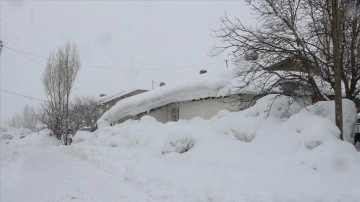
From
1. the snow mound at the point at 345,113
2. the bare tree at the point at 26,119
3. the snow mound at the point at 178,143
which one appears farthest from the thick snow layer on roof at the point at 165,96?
the bare tree at the point at 26,119

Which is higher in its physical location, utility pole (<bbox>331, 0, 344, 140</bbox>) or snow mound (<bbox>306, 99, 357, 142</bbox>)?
utility pole (<bbox>331, 0, 344, 140</bbox>)

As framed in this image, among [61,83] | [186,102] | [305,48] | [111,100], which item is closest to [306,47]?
[305,48]

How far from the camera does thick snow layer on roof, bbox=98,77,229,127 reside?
20484mm

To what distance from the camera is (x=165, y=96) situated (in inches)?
941

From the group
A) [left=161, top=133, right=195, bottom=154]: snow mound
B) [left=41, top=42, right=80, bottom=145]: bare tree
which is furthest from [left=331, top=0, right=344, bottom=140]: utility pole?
[left=41, top=42, right=80, bottom=145]: bare tree

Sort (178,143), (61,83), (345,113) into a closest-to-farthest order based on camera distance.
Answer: (345,113) < (178,143) < (61,83)

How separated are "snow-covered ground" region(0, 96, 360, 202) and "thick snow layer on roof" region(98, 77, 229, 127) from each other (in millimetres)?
5056

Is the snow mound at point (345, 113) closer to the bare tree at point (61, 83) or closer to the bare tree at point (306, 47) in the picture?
the bare tree at point (306, 47)

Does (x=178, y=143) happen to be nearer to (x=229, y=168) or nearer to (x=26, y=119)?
(x=229, y=168)

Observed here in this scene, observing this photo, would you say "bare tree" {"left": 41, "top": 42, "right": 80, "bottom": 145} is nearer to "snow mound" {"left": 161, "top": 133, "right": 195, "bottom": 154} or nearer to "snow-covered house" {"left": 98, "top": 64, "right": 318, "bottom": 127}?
"snow-covered house" {"left": 98, "top": 64, "right": 318, "bottom": 127}

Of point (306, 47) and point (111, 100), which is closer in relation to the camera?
point (306, 47)

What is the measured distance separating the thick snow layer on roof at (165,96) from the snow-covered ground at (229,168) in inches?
199

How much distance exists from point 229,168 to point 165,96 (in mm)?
14180

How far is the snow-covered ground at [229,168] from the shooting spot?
7938 millimetres
